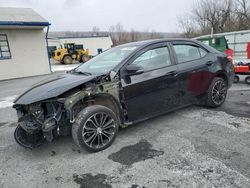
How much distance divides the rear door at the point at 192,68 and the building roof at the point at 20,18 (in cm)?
1168

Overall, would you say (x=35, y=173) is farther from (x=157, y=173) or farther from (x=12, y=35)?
(x=12, y=35)

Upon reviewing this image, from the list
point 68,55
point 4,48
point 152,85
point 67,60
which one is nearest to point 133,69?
point 152,85

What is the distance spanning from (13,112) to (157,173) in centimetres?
454

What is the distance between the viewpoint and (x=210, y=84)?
4.49 metres

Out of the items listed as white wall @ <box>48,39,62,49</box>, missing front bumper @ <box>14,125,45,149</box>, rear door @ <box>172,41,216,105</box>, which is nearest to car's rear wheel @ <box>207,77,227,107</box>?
rear door @ <box>172,41,216,105</box>

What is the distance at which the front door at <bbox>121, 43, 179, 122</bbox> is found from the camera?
3422 millimetres

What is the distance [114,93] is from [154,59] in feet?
3.43

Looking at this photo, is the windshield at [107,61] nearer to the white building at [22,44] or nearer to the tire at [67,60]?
the white building at [22,44]

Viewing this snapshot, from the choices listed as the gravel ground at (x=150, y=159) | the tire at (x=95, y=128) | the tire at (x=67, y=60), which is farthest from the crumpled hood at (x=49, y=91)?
the tire at (x=67, y=60)

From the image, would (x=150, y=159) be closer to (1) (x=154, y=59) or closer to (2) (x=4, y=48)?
(1) (x=154, y=59)

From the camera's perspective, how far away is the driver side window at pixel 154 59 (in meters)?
3.61

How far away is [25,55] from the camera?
1400 cm

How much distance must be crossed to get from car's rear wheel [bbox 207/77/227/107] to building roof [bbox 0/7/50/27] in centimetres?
1220

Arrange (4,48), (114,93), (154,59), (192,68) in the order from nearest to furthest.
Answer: (114,93) < (154,59) < (192,68) < (4,48)
